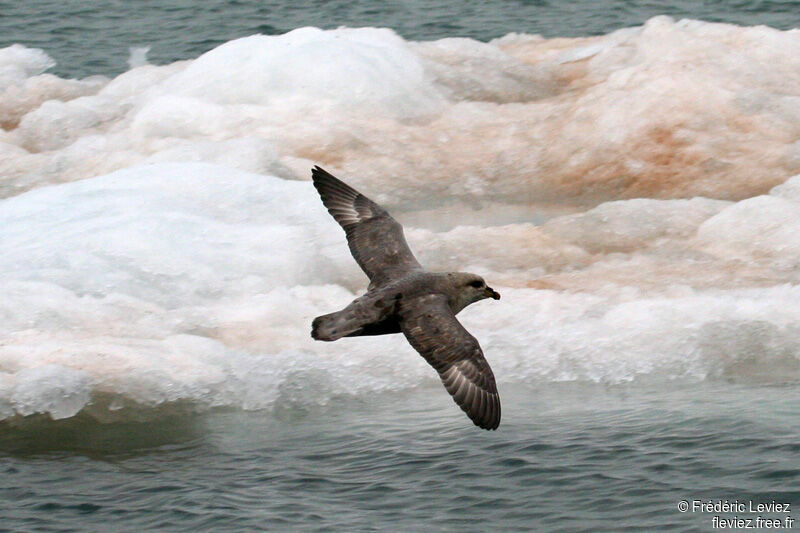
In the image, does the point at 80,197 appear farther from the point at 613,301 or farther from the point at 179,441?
the point at 613,301

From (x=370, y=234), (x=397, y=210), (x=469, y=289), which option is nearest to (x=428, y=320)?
(x=469, y=289)

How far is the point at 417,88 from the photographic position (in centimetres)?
1403

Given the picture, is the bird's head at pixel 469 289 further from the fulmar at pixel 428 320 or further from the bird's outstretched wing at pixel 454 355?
the bird's outstretched wing at pixel 454 355

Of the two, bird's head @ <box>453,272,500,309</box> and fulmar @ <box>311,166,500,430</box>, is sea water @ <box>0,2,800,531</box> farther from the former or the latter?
bird's head @ <box>453,272,500,309</box>

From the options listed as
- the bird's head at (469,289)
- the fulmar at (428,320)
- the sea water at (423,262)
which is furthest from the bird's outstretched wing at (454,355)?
the sea water at (423,262)

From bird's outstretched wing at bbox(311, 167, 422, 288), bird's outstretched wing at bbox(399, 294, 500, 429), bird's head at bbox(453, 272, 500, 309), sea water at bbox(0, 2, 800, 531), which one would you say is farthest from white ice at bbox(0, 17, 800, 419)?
bird's outstretched wing at bbox(399, 294, 500, 429)

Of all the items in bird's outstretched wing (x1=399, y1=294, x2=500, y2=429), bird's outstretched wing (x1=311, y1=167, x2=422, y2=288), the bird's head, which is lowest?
bird's outstretched wing (x1=399, y1=294, x2=500, y2=429)

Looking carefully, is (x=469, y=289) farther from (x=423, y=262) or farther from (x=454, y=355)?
(x=423, y=262)

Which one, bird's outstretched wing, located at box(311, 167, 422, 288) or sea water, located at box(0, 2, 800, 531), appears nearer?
sea water, located at box(0, 2, 800, 531)

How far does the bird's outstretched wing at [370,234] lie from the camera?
7730 mm

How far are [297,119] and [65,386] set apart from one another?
600 centimetres

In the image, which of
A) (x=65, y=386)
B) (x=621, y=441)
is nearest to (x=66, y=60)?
(x=65, y=386)

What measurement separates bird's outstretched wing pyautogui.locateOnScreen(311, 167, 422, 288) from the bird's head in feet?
1.58

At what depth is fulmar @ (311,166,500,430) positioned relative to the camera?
21.6 ft
